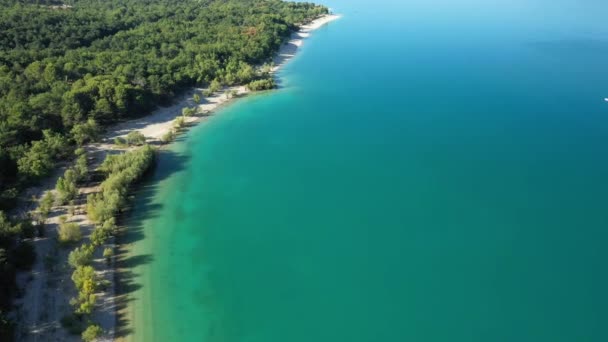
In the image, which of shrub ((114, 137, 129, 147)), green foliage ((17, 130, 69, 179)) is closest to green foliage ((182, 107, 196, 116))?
shrub ((114, 137, 129, 147))

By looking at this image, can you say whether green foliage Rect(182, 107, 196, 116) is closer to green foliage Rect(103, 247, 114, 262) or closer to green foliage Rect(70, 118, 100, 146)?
green foliage Rect(70, 118, 100, 146)

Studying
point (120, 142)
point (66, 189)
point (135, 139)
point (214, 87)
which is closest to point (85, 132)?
point (120, 142)

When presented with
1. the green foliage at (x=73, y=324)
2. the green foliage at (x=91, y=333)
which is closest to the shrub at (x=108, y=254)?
the green foliage at (x=73, y=324)

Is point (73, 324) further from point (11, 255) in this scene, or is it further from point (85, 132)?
point (85, 132)

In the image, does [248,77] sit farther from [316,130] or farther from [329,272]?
[329,272]

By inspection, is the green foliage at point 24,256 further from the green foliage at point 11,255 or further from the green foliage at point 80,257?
the green foliage at point 80,257
